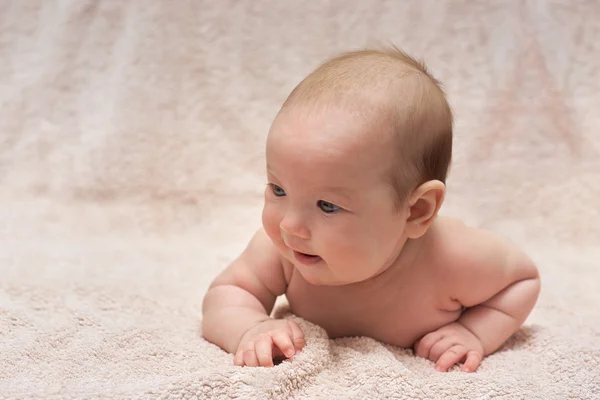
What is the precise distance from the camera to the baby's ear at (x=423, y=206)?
1.12m

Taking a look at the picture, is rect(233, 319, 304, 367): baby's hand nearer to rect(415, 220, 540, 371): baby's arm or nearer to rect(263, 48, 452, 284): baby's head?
rect(263, 48, 452, 284): baby's head

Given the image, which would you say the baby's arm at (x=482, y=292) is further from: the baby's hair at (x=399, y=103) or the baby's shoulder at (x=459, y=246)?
the baby's hair at (x=399, y=103)

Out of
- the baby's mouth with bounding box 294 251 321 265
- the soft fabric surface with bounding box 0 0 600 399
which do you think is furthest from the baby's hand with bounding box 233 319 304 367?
the soft fabric surface with bounding box 0 0 600 399

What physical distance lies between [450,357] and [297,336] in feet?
0.74

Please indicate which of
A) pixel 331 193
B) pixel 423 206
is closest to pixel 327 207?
pixel 331 193

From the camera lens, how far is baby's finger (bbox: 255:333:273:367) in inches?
43.9

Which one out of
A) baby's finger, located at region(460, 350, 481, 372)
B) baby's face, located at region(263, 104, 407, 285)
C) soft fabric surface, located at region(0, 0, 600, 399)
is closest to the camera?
baby's face, located at region(263, 104, 407, 285)

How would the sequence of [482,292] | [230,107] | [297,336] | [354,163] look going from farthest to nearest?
1. [230,107]
2. [482,292]
3. [297,336]
4. [354,163]

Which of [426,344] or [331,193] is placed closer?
[331,193]

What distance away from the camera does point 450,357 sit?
1222 millimetres

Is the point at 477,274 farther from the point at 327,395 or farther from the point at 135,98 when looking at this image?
the point at 135,98

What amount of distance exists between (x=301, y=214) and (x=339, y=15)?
92cm

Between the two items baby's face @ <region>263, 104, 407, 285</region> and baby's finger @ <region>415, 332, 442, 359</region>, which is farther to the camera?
baby's finger @ <region>415, 332, 442, 359</region>

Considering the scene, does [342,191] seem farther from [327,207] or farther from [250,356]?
[250,356]
